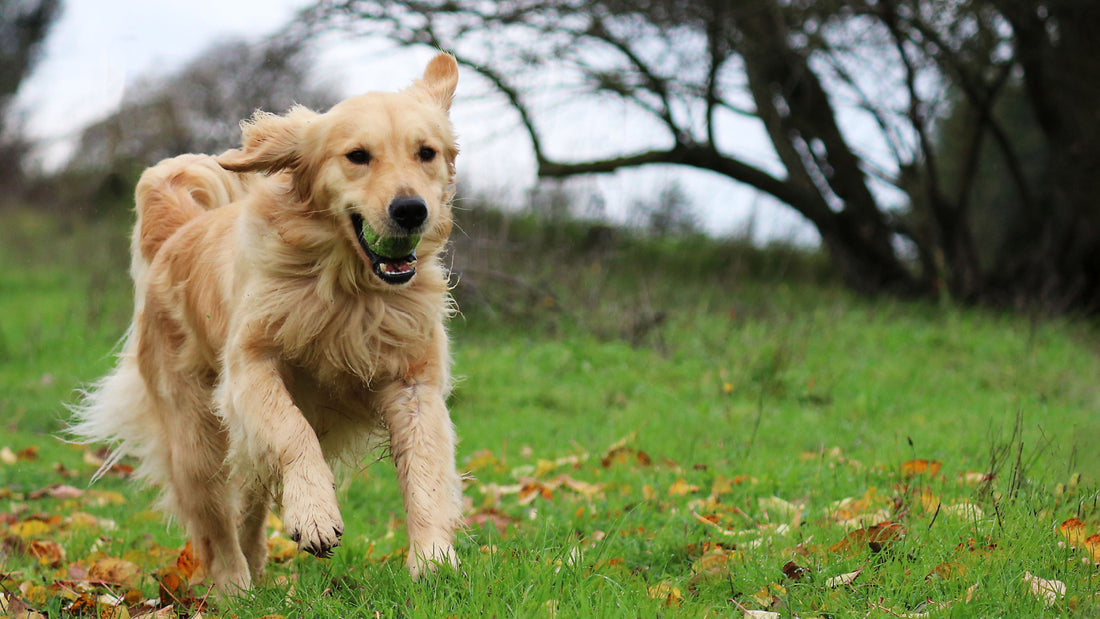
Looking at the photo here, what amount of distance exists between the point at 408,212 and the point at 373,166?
0.91 feet

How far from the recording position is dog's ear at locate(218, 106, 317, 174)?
11.1ft

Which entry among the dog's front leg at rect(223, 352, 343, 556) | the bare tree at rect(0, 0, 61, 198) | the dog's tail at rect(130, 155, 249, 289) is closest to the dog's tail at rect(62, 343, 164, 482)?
the dog's tail at rect(130, 155, 249, 289)

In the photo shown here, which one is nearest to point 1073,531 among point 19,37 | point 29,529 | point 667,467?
point 667,467

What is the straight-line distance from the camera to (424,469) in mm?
3098

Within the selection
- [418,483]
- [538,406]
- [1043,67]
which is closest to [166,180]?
[418,483]

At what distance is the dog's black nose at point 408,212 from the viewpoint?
9.86 feet

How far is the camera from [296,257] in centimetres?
333

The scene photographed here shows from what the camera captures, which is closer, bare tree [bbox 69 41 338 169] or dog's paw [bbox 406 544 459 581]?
dog's paw [bbox 406 544 459 581]

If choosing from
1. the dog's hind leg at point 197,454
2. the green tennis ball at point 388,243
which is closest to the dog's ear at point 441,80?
the green tennis ball at point 388,243

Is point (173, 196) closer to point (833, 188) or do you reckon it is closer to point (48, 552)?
point (48, 552)

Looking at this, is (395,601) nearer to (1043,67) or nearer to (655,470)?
(655,470)

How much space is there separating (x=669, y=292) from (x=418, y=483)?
827 cm

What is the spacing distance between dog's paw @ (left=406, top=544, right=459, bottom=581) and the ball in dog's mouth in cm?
87

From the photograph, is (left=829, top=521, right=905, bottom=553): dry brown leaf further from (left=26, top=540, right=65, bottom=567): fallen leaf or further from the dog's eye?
(left=26, top=540, right=65, bottom=567): fallen leaf
